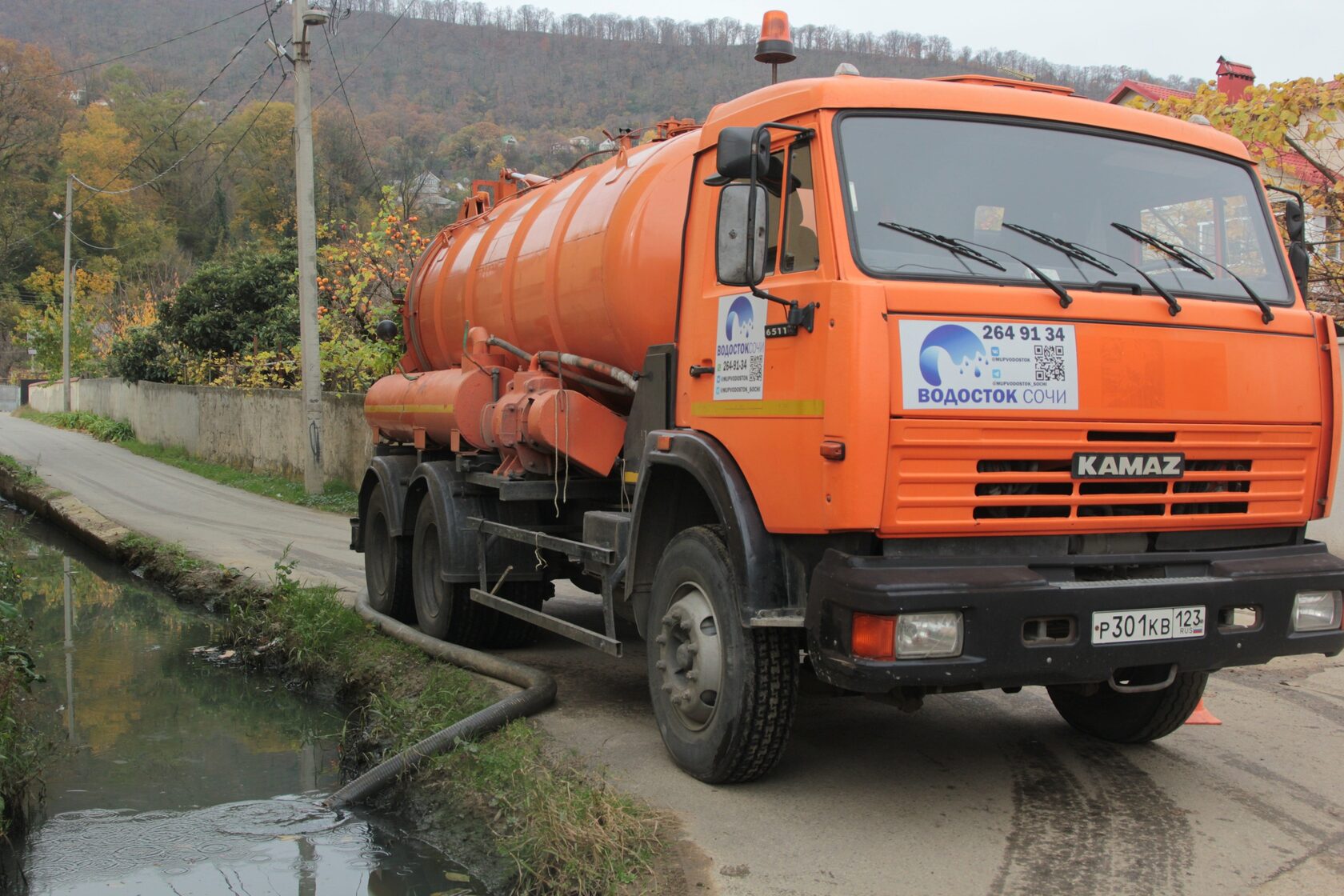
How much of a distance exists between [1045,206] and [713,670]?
2.25 metres

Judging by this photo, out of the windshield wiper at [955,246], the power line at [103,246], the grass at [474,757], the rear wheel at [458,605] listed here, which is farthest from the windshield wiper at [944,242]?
the power line at [103,246]

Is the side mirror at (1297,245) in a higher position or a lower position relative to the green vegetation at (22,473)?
higher

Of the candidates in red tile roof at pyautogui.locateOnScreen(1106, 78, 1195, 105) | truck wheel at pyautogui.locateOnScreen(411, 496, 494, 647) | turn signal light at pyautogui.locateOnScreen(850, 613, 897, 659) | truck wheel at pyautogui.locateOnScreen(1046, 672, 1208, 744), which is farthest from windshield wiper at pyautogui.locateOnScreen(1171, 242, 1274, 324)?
red tile roof at pyautogui.locateOnScreen(1106, 78, 1195, 105)

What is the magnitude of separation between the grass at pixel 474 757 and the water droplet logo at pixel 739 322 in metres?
1.87

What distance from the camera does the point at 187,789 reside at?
6.32 m

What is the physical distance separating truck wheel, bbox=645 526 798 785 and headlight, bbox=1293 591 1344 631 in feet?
6.39

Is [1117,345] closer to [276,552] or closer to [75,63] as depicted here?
[276,552]

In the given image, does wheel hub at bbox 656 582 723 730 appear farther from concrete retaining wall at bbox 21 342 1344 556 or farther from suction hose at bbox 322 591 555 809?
concrete retaining wall at bbox 21 342 1344 556

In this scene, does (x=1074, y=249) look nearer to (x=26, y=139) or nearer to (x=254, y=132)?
(x=26, y=139)

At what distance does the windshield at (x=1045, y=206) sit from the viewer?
4664mm

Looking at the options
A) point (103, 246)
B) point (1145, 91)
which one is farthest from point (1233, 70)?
point (103, 246)

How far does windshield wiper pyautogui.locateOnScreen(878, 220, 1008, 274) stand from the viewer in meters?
4.63

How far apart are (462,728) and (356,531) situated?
423 centimetres

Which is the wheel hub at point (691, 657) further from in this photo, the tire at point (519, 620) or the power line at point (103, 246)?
the power line at point (103, 246)
